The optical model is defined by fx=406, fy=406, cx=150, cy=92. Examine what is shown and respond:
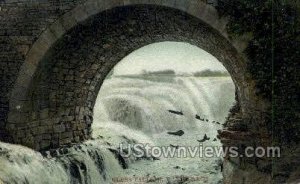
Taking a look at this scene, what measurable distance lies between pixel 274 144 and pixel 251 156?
49cm

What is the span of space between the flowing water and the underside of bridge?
0.63 meters

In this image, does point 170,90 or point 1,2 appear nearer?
point 1,2

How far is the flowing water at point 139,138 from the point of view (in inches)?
294

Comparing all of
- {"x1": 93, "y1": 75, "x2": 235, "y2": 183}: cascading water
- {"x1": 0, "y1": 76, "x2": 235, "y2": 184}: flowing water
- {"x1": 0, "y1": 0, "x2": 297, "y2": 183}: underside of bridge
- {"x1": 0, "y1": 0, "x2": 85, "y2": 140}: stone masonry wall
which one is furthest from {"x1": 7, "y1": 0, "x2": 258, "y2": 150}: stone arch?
{"x1": 93, "y1": 75, "x2": 235, "y2": 183}: cascading water

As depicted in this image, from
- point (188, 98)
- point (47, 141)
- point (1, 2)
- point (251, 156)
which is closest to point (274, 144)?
point (251, 156)

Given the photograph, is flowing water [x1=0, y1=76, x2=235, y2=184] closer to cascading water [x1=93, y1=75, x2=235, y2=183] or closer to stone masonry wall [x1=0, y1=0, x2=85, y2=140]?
cascading water [x1=93, y1=75, x2=235, y2=183]

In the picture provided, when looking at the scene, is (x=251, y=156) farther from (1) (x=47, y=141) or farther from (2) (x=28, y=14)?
(2) (x=28, y=14)

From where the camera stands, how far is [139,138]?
493 inches

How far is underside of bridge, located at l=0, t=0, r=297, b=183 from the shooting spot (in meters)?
6.45

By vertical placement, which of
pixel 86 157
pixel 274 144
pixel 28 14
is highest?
pixel 28 14

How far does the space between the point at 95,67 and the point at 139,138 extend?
3.91 meters

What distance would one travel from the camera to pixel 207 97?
1781 cm

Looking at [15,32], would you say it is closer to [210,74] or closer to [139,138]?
[139,138]

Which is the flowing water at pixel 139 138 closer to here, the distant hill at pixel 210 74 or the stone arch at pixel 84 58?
the stone arch at pixel 84 58
